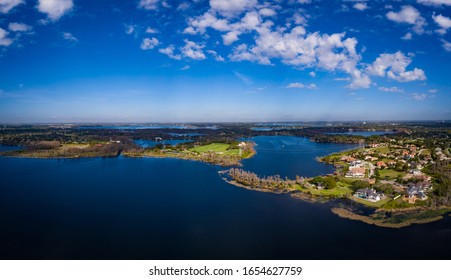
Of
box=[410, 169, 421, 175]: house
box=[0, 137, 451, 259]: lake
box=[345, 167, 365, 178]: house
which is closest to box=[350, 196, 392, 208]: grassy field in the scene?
box=[0, 137, 451, 259]: lake

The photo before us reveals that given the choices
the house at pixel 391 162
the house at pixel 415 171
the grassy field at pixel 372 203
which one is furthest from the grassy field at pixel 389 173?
the grassy field at pixel 372 203

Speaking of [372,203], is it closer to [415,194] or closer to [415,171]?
[415,194]

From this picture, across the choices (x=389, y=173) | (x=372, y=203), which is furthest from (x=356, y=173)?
(x=372, y=203)

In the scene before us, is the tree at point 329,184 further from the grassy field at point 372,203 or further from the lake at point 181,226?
the lake at point 181,226

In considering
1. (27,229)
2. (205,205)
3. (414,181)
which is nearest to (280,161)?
(414,181)

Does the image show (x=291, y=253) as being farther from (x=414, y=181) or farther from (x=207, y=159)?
(x=207, y=159)

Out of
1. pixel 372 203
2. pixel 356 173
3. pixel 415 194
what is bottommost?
pixel 372 203
